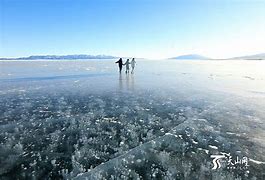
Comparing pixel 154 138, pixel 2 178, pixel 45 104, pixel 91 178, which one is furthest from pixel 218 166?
pixel 45 104

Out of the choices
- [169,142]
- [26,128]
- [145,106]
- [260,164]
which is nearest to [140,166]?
[169,142]

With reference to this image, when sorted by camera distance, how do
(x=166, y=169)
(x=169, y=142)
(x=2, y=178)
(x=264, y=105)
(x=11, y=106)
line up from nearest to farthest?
(x=2, y=178) < (x=166, y=169) < (x=169, y=142) < (x=11, y=106) < (x=264, y=105)

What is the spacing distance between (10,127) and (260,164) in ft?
31.5

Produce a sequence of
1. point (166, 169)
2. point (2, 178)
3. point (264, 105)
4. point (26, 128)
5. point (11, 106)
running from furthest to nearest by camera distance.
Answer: point (264, 105), point (11, 106), point (26, 128), point (166, 169), point (2, 178)

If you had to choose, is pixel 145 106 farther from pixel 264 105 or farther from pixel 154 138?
pixel 264 105

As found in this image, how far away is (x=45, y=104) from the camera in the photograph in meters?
14.4

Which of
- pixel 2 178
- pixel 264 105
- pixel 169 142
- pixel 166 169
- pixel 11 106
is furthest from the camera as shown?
pixel 264 105

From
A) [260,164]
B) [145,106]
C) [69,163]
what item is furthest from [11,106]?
[260,164]

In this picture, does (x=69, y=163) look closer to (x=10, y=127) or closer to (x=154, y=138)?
(x=154, y=138)

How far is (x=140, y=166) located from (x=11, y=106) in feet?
34.5

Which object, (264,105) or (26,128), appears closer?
(26,128)

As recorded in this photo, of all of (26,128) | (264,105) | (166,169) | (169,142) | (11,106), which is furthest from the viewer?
(264,105)

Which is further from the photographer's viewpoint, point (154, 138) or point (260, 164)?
point (154, 138)

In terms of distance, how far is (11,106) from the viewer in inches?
543
